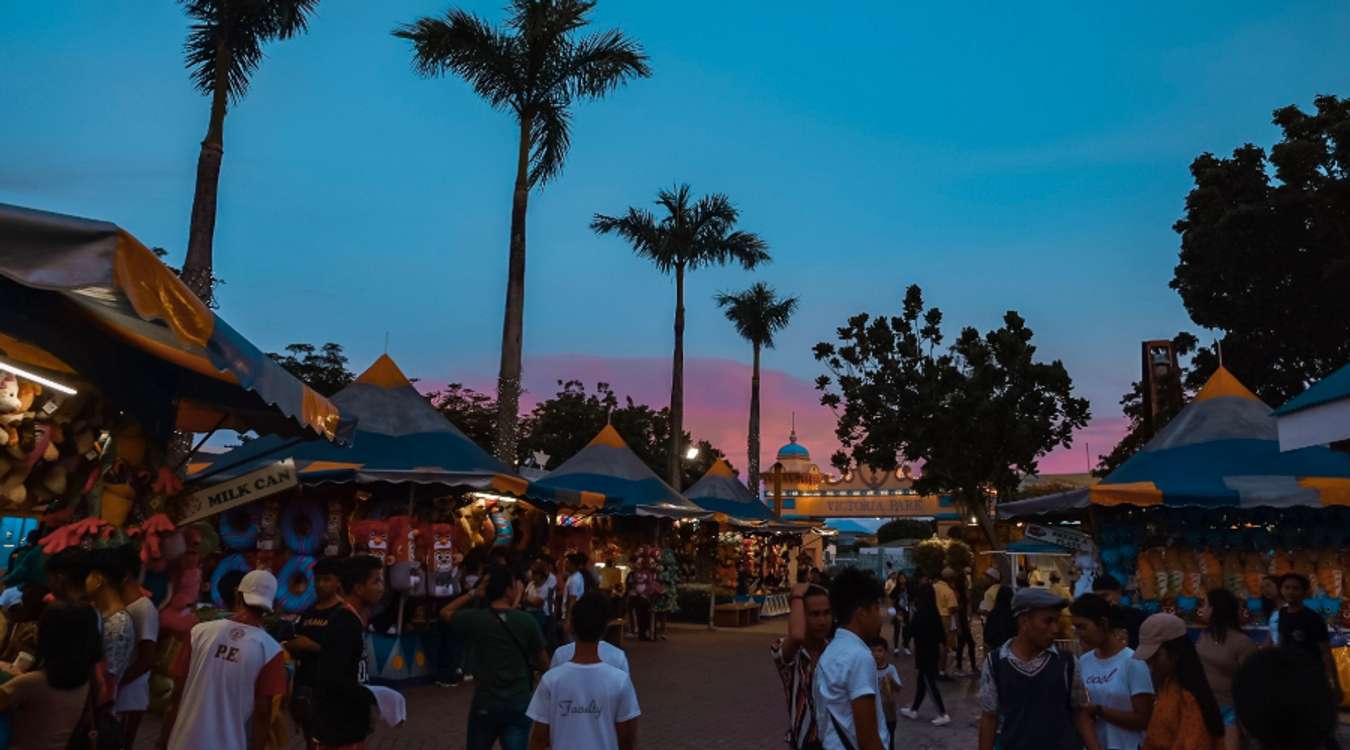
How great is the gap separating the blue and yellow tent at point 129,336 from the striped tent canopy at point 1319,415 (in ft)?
22.3

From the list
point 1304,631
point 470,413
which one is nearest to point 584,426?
point 470,413

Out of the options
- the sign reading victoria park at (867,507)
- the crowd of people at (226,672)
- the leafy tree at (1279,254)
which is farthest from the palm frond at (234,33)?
the sign reading victoria park at (867,507)

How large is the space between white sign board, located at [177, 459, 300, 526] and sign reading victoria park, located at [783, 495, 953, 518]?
160ft

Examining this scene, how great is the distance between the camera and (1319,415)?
677cm

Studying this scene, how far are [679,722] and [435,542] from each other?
4738 millimetres

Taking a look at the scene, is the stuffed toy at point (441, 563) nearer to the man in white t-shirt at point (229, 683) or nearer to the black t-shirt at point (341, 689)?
the black t-shirt at point (341, 689)

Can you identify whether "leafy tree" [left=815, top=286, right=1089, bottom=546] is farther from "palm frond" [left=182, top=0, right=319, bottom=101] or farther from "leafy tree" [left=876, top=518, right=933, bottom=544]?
"leafy tree" [left=876, top=518, right=933, bottom=544]

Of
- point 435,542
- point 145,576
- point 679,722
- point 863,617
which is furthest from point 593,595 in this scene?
point 435,542

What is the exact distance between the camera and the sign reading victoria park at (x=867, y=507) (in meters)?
53.1

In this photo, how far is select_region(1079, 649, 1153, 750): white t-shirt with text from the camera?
5.16 m

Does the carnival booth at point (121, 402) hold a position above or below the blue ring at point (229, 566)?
above

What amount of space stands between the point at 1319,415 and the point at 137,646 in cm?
759

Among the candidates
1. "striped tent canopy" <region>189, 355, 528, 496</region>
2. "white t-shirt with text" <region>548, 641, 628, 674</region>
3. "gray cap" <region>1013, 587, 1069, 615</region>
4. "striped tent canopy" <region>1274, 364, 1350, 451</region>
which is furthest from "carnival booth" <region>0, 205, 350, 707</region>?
"striped tent canopy" <region>1274, 364, 1350, 451</region>

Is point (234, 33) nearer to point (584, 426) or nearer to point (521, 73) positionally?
point (521, 73)
